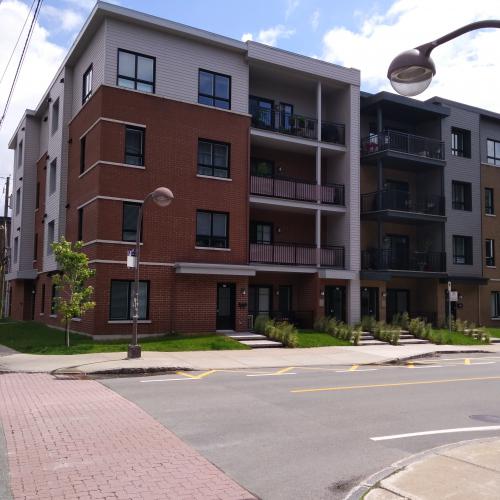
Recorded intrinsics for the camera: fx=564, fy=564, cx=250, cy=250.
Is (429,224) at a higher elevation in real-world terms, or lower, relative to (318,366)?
higher

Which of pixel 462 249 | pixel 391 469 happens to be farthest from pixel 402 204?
pixel 391 469

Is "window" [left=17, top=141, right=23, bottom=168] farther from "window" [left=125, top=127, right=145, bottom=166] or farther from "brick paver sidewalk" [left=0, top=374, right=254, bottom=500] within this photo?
"brick paver sidewalk" [left=0, top=374, right=254, bottom=500]

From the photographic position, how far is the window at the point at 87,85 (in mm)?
24594

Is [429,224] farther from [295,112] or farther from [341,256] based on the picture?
[295,112]

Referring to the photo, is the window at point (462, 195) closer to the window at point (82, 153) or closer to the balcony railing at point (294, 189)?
the balcony railing at point (294, 189)

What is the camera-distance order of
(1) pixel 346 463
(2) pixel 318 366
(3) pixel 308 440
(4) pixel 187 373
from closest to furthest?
1. (1) pixel 346 463
2. (3) pixel 308 440
3. (4) pixel 187 373
4. (2) pixel 318 366

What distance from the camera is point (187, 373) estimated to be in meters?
15.2

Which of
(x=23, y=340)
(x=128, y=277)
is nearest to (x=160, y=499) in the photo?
(x=128, y=277)

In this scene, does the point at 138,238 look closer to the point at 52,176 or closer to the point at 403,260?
the point at 52,176

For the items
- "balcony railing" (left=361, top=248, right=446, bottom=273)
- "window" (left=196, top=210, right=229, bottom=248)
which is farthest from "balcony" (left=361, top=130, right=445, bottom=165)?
"window" (left=196, top=210, right=229, bottom=248)

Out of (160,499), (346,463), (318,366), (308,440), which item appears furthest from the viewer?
(318,366)

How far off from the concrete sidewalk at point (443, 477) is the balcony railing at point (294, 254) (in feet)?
61.6

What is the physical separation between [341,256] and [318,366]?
11.0 m

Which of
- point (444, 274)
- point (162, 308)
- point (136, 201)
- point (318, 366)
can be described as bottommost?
point (318, 366)
